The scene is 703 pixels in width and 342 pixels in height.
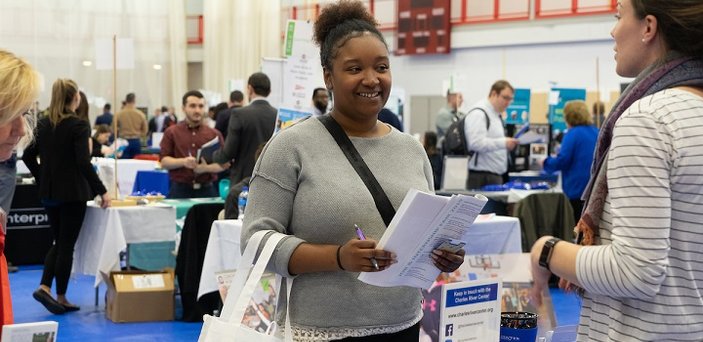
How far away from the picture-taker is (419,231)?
2.00 meters

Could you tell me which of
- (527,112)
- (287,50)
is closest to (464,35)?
(527,112)

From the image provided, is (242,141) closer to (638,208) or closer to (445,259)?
(445,259)

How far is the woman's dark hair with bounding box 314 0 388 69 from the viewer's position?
7.32 feet

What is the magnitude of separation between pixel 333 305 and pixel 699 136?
0.89m

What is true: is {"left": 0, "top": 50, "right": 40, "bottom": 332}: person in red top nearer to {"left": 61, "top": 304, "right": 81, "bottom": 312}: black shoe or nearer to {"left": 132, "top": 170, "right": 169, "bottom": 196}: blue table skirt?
{"left": 61, "top": 304, "right": 81, "bottom": 312}: black shoe

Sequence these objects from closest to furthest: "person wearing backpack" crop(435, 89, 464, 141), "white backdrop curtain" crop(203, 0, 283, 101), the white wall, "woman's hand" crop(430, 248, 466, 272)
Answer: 1. "woman's hand" crop(430, 248, 466, 272)
2. "person wearing backpack" crop(435, 89, 464, 141)
3. the white wall
4. "white backdrop curtain" crop(203, 0, 283, 101)

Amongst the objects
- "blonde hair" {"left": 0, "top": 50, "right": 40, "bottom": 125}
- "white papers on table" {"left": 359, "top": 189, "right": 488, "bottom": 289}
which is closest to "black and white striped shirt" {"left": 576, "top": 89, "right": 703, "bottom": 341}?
"white papers on table" {"left": 359, "top": 189, "right": 488, "bottom": 289}

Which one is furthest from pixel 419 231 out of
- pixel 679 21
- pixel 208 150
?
pixel 208 150

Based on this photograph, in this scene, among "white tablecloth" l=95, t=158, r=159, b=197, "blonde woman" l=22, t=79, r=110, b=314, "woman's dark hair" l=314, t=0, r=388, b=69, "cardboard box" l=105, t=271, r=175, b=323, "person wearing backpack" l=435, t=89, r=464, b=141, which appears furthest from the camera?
"person wearing backpack" l=435, t=89, r=464, b=141

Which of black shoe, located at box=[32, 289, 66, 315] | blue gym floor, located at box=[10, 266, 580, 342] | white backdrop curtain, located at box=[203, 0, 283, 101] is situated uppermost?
white backdrop curtain, located at box=[203, 0, 283, 101]

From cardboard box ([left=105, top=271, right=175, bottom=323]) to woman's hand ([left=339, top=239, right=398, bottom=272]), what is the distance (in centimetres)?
438

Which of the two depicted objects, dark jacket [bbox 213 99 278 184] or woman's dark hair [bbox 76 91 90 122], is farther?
dark jacket [bbox 213 99 278 184]

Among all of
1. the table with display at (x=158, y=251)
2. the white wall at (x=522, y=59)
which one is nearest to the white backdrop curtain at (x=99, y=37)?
the white wall at (x=522, y=59)

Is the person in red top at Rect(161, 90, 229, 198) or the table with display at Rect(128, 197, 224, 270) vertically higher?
the person in red top at Rect(161, 90, 229, 198)
